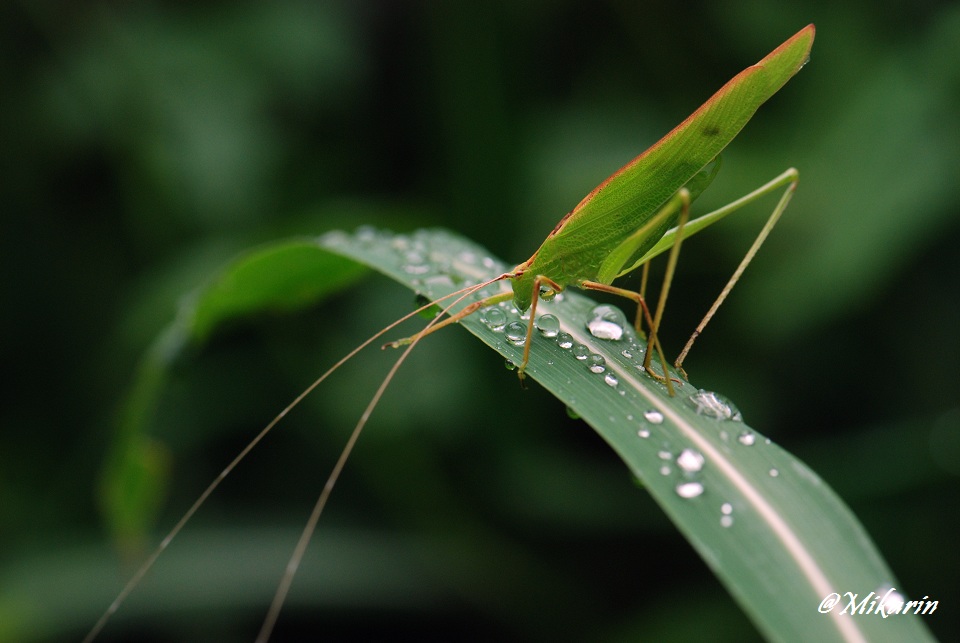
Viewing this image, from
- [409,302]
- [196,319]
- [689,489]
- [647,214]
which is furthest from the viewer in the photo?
[409,302]

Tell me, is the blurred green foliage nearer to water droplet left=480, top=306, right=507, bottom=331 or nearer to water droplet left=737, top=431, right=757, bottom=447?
water droplet left=480, top=306, right=507, bottom=331

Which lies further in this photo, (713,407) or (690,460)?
(713,407)

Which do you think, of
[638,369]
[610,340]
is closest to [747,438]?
[638,369]

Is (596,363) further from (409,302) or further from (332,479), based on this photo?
(409,302)

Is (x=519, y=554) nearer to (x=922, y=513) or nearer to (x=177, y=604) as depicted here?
(x=177, y=604)

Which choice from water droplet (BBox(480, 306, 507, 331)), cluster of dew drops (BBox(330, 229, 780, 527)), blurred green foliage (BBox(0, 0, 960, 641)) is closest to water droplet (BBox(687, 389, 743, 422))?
cluster of dew drops (BBox(330, 229, 780, 527))

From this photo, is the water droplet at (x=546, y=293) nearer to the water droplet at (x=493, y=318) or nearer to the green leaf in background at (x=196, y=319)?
the water droplet at (x=493, y=318)

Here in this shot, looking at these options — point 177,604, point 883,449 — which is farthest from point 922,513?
point 177,604

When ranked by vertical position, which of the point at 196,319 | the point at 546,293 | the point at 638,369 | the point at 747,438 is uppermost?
the point at 196,319
